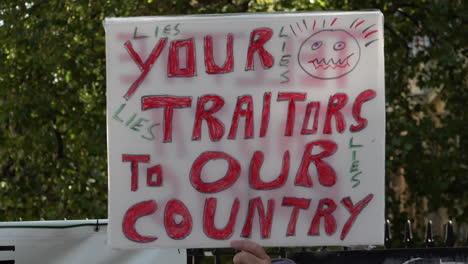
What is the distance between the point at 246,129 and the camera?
381 cm

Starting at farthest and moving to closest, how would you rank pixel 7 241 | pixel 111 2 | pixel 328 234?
pixel 111 2 → pixel 7 241 → pixel 328 234

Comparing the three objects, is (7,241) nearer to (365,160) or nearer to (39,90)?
(365,160)

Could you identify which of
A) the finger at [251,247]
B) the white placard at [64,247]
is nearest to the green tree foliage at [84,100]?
the white placard at [64,247]

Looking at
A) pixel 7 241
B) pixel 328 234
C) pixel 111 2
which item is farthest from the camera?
pixel 111 2

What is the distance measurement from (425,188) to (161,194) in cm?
820

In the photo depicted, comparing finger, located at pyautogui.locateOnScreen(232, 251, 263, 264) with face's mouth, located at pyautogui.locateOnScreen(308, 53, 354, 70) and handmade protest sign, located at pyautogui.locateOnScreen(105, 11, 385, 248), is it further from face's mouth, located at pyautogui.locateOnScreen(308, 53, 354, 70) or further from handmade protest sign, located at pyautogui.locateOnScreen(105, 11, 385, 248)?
face's mouth, located at pyautogui.locateOnScreen(308, 53, 354, 70)

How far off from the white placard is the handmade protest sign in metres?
1.38

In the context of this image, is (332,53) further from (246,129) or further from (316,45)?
(246,129)

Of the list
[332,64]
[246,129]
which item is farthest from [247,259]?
[332,64]

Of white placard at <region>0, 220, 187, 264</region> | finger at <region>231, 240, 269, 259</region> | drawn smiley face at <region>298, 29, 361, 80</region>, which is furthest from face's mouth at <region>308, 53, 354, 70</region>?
white placard at <region>0, 220, 187, 264</region>

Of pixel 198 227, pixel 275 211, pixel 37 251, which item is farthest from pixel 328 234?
pixel 37 251

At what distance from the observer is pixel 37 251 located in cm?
504

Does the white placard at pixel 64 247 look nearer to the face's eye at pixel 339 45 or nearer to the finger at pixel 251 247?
the finger at pixel 251 247

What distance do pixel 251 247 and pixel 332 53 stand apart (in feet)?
2.64
